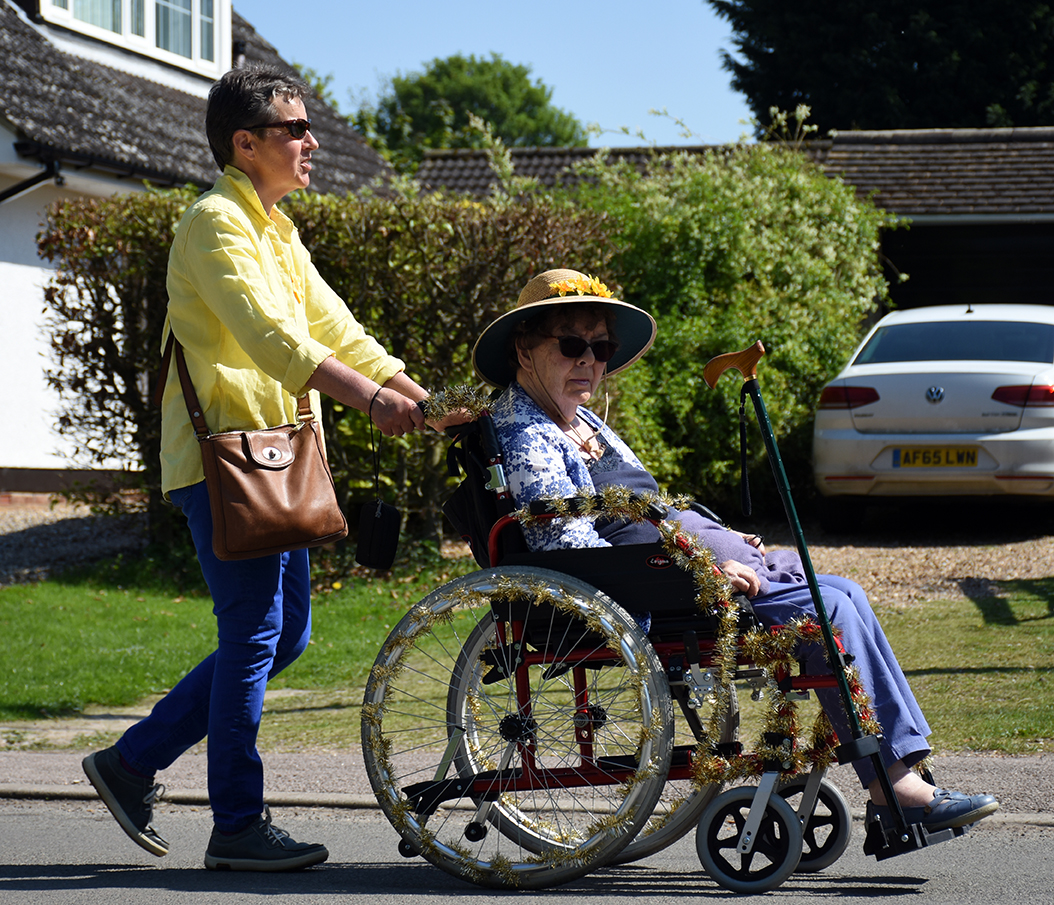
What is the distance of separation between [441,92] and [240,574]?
63.3 metres

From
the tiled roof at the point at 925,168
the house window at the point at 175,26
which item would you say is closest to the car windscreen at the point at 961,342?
the tiled roof at the point at 925,168

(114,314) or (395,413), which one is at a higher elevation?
(114,314)

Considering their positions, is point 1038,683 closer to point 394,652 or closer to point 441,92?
point 394,652

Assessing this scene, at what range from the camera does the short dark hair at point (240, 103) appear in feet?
11.6

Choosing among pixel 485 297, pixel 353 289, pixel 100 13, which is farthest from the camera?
pixel 100 13

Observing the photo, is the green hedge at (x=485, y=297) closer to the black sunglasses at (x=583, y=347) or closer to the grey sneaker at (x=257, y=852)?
the black sunglasses at (x=583, y=347)

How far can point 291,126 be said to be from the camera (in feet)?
11.8

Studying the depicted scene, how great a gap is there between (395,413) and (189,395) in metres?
0.63

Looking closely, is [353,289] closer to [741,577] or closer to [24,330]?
[741,577]

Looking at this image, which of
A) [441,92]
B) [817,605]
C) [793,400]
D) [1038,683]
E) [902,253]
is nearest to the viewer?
[817,605]

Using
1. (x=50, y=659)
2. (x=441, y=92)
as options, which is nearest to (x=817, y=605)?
(x=50, y=659)

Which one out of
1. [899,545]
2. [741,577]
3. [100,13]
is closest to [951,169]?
[899,545]

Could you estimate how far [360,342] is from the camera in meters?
3.94

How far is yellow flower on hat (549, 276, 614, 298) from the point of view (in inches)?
144
